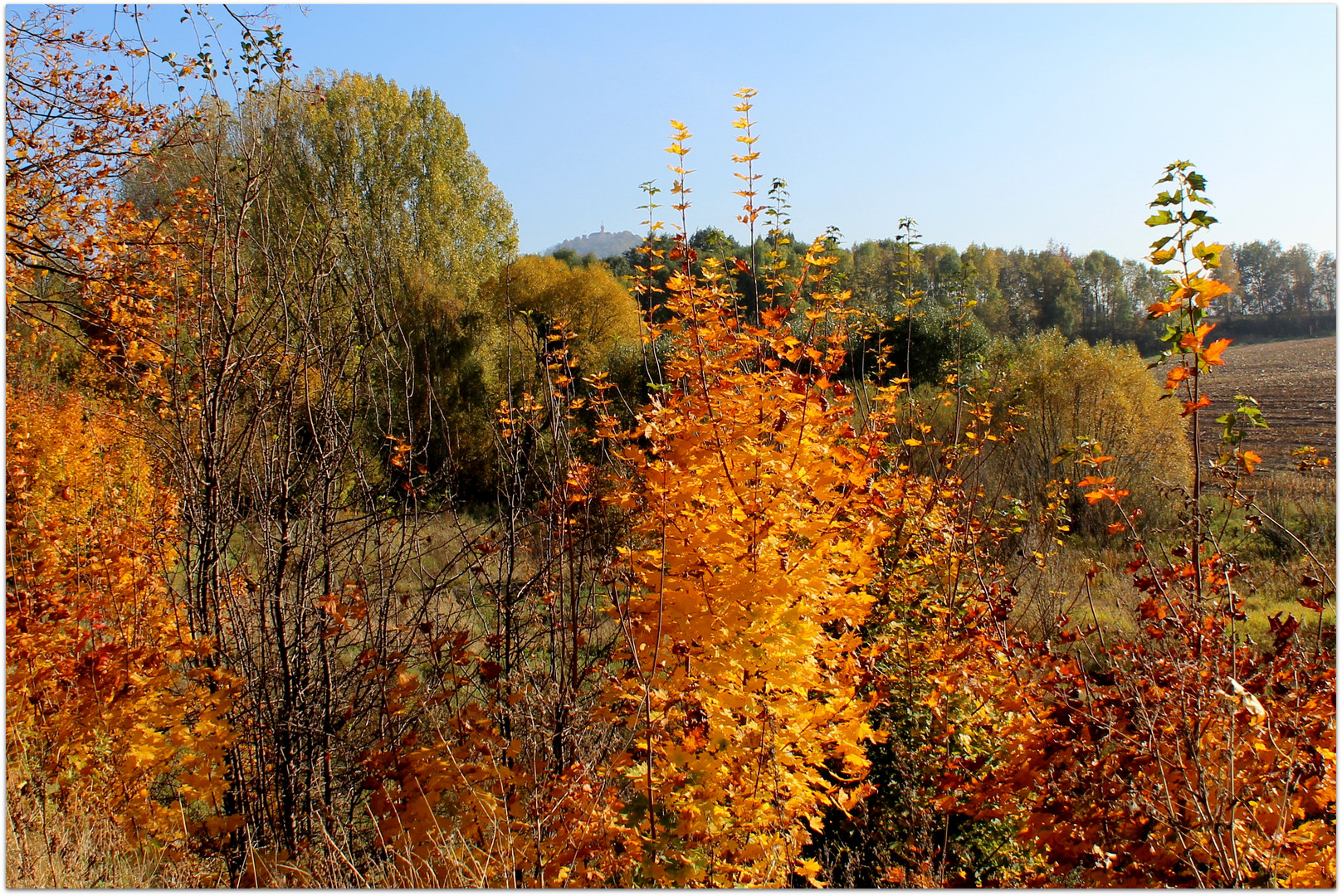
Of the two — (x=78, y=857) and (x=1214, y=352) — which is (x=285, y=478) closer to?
(x=78, y=857)

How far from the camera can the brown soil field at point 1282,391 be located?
1330cm

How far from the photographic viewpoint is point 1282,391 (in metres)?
17.1

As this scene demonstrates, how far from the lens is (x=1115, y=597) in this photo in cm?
909

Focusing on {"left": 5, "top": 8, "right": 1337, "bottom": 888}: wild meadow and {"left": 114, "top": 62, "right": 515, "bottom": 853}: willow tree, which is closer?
{"left": 5, "top": 8, "right": 1337, "bottom": 888}: wild meadow

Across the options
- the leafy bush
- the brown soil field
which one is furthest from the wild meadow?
the leafy bush

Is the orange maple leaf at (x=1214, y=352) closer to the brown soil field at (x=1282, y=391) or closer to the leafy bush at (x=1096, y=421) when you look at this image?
the brown soil field at (x=1282, y=391)

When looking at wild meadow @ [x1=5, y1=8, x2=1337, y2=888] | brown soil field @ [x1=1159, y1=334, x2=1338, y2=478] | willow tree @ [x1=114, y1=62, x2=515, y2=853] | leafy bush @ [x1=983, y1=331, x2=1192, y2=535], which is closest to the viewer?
wild meadow @ [x1=5, y1=8, x2=1337, y2=888]

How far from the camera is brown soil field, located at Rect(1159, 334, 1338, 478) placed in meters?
13.3

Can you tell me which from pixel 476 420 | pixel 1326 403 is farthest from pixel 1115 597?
pixel 476 420

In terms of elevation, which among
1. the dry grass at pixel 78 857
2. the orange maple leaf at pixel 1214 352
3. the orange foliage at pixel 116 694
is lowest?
the dry grass at pixel 78 857

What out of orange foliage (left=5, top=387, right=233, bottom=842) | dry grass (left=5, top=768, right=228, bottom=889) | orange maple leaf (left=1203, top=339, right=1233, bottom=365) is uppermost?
orange maple leaf (left=1203, top=339, right=1233, bottom=365)

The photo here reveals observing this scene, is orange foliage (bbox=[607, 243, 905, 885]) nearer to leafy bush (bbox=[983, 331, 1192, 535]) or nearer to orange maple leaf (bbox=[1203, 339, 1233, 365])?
orange maple leaf (bbox=[1203, 339, 1233, 365])

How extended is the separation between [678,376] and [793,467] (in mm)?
706

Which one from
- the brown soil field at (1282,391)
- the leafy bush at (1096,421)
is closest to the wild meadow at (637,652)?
the brown soil field at (1282,391)
